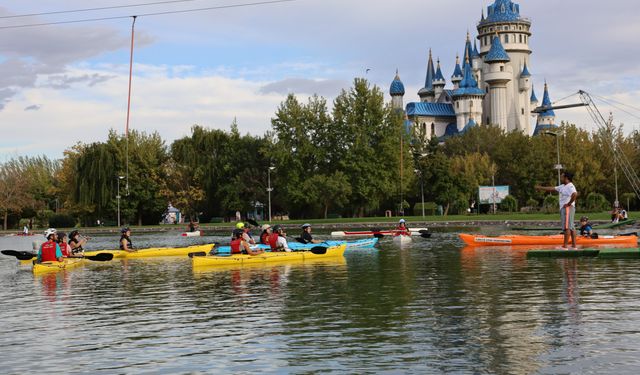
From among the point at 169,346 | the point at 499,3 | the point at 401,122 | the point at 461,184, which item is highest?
the point at 499,3

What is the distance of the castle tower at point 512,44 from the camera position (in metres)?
169

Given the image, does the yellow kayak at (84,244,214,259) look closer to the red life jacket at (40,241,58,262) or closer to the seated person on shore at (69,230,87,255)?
the seated person on shore at (69,230,87,255)

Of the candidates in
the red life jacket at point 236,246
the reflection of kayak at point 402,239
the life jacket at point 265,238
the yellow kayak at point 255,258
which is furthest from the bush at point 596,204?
the red life jacket at point 236,246

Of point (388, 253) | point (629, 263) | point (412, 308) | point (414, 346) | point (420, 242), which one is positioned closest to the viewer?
point (414, 346)

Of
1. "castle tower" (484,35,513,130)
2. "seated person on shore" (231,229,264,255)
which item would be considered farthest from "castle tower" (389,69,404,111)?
"seated person on shore" (231,229,264,255)

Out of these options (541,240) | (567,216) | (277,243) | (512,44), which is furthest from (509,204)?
(512,44)

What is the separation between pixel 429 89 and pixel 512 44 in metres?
29.7

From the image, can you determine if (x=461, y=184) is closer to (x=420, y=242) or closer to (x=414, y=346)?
(x=420, y=242)

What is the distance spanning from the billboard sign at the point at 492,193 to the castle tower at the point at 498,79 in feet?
216

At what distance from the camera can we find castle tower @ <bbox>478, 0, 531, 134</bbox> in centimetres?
16900

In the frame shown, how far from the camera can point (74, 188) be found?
Answer: 105125mm

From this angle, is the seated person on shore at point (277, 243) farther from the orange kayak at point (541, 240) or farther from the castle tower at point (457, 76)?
the castle tower at point (457, 76)

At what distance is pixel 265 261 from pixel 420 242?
17160mm

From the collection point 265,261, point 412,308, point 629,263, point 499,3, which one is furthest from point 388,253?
point 499,3
